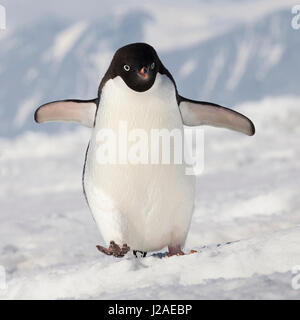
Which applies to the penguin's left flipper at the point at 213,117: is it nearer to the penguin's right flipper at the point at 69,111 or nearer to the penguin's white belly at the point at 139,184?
the penguin's white belly at the point at 139,184

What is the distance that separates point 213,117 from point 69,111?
95 cm

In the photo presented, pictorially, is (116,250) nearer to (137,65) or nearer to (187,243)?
(137,65)

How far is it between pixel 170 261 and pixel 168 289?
0.50 m

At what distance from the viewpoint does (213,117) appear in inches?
149

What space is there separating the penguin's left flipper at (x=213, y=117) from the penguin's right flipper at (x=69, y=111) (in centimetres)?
59

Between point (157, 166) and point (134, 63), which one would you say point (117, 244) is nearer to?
point (157, 166)

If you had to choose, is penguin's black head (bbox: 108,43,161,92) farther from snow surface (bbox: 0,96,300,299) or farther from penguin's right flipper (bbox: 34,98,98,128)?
snow surface (bbox: 0,96,300,299)

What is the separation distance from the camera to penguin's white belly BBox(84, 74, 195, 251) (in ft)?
10.7

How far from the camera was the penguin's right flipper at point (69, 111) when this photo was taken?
3707 mm

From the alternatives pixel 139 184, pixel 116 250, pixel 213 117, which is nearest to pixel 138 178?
pixel 139 184

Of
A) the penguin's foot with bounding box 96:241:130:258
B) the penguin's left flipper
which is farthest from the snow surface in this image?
the penguin's left flipper

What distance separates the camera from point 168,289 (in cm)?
229

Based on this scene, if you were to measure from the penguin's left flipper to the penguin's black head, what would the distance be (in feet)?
1.60

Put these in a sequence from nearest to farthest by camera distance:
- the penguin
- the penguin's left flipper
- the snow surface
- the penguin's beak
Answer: the snow surface < the penguin's beak < the penguin < the penguin's left flipper
